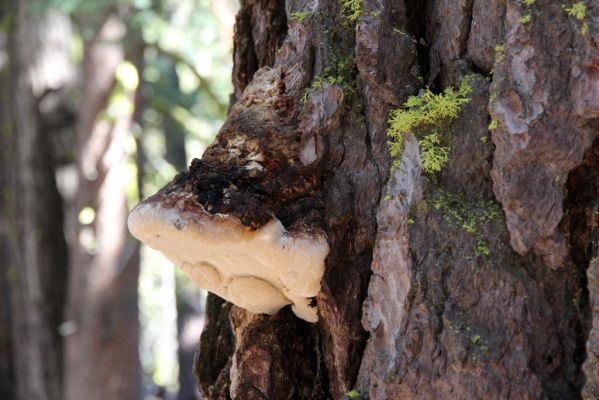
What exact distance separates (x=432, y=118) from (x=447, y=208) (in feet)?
0.69

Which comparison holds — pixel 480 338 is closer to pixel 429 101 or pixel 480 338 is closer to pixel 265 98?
pixel 429 101

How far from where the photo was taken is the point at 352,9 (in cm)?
189

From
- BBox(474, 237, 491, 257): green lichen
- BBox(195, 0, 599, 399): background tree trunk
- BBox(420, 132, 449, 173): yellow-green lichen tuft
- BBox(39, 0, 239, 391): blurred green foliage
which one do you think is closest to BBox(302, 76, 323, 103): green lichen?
BBox(195, 0, 599, 399): background tree trunk

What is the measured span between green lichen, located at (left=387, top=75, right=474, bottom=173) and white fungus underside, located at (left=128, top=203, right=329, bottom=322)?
311 millimetres

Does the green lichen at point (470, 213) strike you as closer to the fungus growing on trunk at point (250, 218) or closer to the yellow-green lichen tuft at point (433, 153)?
the yellow-green lichen tuft at point (433, 153)

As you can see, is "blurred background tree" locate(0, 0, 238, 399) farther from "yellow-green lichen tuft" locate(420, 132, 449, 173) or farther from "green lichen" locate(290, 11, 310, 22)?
"yellow-green lichen tuft" locate(420, 132, 449, 173)

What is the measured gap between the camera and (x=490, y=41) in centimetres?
170

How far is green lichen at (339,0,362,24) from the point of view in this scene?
1.87 meters

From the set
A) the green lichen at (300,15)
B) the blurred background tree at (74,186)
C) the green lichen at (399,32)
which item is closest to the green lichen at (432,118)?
the green lichen at (399,32)

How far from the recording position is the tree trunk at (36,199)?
21.6ft

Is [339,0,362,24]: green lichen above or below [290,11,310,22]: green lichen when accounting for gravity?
above

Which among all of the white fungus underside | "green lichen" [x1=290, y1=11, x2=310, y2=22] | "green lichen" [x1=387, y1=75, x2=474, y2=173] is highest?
"green lichen" [x1=290, y1=11, x2=310, y2=22]

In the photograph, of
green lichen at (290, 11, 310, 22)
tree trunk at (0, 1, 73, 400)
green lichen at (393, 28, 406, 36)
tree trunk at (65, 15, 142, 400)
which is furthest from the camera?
tree trunk at (0, 1, 73, 400)

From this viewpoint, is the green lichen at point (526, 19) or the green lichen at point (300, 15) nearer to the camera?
the green lichen at point (526, 19)
